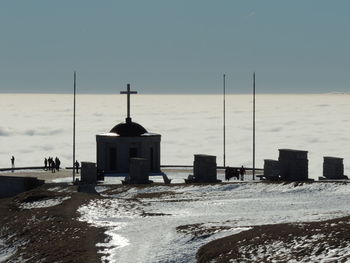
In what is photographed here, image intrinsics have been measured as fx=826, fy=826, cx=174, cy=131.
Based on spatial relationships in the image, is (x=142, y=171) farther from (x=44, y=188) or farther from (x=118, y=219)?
(x=118, y=219)

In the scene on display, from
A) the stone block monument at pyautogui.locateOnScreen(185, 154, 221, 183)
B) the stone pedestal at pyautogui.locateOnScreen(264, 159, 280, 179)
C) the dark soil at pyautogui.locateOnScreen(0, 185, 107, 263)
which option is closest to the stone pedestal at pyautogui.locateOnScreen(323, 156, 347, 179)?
the stone pedestal at pyautogui.locateOnScreen(264, 159, 280, 179)

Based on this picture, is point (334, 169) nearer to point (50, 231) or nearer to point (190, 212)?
point (190, 212)

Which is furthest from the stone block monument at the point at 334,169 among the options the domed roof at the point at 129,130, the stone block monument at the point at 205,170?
the domed roof at the point at 129,130

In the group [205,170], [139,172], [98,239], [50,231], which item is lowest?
[50,231]

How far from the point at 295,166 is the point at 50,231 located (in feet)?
57.1

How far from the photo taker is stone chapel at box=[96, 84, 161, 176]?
58.7 meters

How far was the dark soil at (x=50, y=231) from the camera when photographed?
102 feet

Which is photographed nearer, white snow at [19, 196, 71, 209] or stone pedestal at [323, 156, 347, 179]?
white snow at [19, 196, 71, 209]

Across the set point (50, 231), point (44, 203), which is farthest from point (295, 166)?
point (50, 231)

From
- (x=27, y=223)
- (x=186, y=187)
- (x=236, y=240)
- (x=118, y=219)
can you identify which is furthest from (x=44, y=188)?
(x=236, y=240)

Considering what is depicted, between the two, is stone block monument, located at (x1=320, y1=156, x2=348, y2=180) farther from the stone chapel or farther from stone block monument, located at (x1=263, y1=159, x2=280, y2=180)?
the stone chapel

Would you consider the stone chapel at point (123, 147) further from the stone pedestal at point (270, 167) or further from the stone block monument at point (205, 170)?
the stone pedestal at point (270, 167)

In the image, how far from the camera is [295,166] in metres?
47.8

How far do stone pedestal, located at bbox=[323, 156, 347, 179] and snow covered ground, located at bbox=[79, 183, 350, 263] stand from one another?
8.71m
